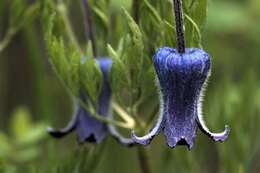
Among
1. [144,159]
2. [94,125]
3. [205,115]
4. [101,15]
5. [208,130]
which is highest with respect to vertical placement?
[101,15]

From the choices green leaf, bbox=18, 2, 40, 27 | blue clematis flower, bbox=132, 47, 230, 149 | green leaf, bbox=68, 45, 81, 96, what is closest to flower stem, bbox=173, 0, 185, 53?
blue clematis flower, bbox=132, 47, 230, 149

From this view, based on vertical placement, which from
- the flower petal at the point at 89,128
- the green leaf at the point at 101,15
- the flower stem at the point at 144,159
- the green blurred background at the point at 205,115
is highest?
the green leaf at the point at 101,15

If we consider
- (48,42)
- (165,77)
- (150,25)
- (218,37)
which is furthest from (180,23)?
(218,37)

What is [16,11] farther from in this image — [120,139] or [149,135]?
[149,135]

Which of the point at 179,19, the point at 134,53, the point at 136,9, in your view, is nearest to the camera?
the point at 179,19

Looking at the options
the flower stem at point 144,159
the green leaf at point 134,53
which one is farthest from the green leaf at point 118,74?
the flower stem at point 144,159

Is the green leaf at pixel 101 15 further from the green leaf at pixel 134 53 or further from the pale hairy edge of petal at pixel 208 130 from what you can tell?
the pale hairy edge of petal at pixel 208 130

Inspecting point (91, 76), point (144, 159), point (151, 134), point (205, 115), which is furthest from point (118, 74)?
point (205, 115)

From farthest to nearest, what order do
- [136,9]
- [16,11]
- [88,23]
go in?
[16,11], [88,23], [136,9]
